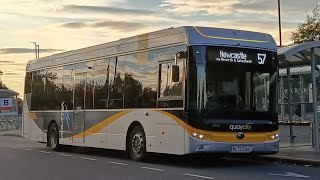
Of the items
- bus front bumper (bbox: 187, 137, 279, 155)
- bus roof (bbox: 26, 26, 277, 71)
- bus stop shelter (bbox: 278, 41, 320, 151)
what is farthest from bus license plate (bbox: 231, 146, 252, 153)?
bus stop shelter (bbox: 278, 41, 320, 151)

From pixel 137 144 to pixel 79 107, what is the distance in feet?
12.2

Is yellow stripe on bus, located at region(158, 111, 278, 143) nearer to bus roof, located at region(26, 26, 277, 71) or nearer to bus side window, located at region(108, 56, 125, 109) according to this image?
bus roof, located at region(26, 26, 277, 71)

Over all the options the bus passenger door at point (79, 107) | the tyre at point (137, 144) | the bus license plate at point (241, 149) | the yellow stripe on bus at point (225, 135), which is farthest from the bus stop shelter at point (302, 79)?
the bus passenger door at point (79, 107)

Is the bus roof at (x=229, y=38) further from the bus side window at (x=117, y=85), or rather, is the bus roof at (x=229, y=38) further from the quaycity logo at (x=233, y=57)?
the bus side window at (x=117, y=85)

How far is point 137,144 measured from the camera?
15.1m

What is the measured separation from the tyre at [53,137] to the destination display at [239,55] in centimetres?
821

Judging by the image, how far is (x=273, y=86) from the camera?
14.2 m

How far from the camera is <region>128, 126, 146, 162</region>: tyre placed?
1494 centimetres

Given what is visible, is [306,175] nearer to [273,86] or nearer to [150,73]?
[273,86]

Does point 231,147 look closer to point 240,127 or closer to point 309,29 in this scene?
point 240,127

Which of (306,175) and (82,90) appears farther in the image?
(82,90)

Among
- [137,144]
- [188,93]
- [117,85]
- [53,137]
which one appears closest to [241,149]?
[188,93]

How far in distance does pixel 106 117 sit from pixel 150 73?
2400 millimetres

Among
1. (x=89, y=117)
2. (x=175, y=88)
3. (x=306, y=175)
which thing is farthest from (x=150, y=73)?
(x=306, y=175)
